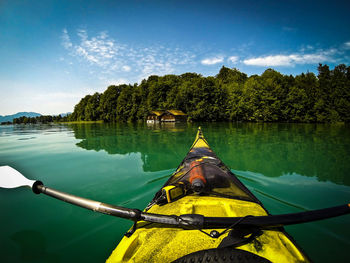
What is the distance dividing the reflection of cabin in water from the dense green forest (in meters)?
2.57

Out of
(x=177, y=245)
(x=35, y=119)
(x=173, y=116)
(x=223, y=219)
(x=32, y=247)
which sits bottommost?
(x=32, y=247)

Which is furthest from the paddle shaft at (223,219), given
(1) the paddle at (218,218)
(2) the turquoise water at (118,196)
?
(2) the turquoise water at (118,196)

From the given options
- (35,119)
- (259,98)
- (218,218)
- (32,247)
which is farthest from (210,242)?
(35,119)

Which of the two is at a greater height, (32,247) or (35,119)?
(35,119)

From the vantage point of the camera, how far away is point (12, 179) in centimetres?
225

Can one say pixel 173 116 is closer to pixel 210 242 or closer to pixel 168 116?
pixel 168 116

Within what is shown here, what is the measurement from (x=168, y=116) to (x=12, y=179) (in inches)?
1658

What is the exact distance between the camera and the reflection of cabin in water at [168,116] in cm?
4284

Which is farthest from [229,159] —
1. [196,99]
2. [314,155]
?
[196,99]

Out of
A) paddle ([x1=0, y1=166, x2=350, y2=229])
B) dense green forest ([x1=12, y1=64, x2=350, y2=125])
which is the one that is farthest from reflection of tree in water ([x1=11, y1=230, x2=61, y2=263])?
dense green forest ([x1=12, y1=64, x2=350, y2=125])

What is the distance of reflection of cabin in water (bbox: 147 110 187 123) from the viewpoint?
42844 mm

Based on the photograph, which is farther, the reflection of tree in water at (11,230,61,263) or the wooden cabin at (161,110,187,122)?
the wooden cabin at (161,110,187,122)

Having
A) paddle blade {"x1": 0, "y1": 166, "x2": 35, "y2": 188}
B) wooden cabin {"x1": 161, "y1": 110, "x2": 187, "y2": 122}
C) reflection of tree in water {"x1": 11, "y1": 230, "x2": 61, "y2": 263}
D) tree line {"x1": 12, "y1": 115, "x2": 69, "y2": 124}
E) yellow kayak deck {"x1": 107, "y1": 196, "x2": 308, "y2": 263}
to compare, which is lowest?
reflection of tree in water {"x1": 11, "y1": 230, "x2": 61, "y2": 263}

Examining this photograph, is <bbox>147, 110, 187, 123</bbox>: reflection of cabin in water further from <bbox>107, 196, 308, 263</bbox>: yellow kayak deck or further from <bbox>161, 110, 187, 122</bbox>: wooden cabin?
<bbox>107, 196, 308, 263</bbox>: yellow kayak deck
